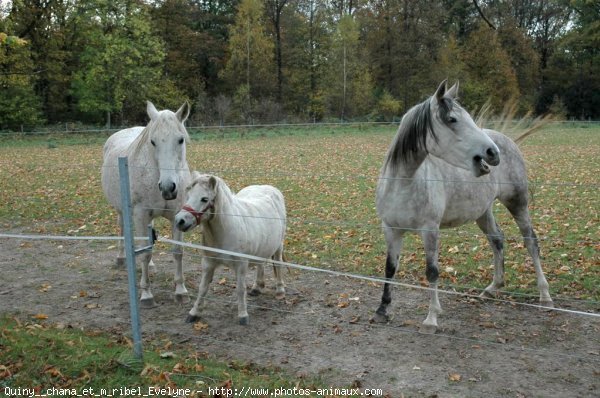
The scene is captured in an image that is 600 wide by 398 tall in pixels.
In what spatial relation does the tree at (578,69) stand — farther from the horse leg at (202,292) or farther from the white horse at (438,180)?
the horse leg at (202,292)

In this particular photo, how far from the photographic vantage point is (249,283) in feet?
21.5

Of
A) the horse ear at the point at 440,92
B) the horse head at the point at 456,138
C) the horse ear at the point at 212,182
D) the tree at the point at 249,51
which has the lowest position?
the horse ear at the point at 212,182

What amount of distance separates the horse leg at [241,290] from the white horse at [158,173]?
81cm

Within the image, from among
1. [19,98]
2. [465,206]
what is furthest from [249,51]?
[465,206]

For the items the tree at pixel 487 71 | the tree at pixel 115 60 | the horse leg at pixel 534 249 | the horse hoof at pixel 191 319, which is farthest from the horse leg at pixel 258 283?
the tree at pixel 487 71

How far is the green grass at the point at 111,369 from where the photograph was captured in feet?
12.8

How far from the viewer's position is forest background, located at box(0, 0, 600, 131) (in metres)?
40.3

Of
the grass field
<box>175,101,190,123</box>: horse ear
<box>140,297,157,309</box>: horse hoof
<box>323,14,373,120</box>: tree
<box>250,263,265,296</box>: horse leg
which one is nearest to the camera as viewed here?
<box>175,101,190,123</box>: horse ear

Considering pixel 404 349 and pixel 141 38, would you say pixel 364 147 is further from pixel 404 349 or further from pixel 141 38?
pixel 141 38

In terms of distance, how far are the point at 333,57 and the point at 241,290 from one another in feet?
141

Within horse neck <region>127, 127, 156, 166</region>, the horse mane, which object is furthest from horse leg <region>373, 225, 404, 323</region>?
horse neck <region>127, 127, 156, 166</region>

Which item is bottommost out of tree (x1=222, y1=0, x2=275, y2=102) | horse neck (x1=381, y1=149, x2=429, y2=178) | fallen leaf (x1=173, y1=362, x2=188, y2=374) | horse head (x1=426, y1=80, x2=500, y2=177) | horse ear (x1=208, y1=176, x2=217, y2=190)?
fallen leaf (x1=173, y1=362, x2=188, y2=374)

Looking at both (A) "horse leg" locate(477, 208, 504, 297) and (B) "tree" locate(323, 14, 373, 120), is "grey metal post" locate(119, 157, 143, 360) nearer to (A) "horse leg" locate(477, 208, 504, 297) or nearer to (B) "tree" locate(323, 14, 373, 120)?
(A) "horse leg" locate(477, 208, 504, 297)

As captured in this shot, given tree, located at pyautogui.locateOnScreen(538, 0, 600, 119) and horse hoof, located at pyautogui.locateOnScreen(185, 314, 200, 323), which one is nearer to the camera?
horse hoof, located at pyautogui.locateOnScreen(185, 314, 200, 323)
